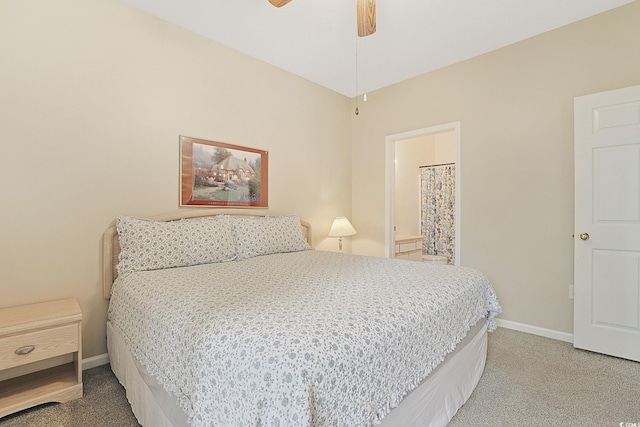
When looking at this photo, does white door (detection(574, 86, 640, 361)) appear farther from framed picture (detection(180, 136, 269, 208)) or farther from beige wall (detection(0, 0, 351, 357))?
beige wall (detection(0, 0, 351, 357))

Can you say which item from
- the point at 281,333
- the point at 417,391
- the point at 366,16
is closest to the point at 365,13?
the point at 366,16

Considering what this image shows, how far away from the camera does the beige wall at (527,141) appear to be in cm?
244

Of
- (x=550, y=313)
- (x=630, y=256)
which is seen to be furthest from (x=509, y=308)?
(x=630, y=256)

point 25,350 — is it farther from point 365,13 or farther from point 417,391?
point 365,13

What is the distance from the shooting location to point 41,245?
1.92m

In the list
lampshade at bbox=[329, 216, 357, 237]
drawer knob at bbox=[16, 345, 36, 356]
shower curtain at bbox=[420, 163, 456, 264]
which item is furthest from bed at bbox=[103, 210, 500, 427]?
shower curtain at bbox=[420, 163, 456, 264]

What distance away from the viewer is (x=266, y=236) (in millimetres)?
2713

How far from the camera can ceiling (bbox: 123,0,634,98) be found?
2.29 m

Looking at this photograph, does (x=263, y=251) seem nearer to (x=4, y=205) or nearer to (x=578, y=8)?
(x=4, y=205)

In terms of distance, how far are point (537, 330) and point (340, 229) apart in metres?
2.18

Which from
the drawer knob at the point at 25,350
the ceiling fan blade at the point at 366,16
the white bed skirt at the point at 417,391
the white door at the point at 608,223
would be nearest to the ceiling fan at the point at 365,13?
the ceiling fan blade at the point at 366,16

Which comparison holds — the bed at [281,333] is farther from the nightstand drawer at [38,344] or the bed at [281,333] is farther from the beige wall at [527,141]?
the beige wall at [527,141]

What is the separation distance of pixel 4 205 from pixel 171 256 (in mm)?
984

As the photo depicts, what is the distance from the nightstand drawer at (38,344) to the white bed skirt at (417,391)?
242 mm
